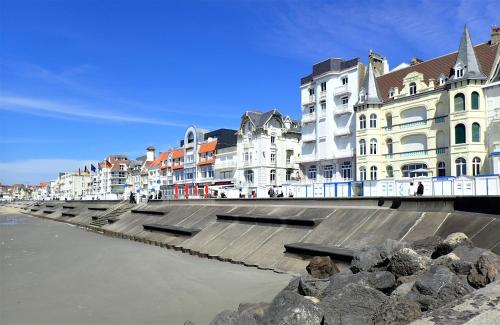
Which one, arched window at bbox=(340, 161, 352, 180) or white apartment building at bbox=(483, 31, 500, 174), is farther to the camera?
arched window at bbox=(340, 161, 352, 180)

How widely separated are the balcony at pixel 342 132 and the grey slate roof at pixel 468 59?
13856 mm

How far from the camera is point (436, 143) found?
43000mm

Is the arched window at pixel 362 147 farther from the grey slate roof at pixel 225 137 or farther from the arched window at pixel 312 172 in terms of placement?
the grey slate roof at pixel 225 137

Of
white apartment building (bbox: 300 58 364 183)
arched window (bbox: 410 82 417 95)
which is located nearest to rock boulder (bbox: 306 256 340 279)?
arched window (bbox: 410 82 417 95)

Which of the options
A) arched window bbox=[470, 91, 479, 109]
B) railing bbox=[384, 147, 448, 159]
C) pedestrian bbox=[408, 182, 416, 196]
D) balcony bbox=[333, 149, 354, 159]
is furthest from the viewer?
balcony bbox=[333, 149, 354, 159]

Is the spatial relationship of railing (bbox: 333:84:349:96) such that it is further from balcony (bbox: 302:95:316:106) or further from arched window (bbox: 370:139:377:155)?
arched window (bbox: 370:139:377:155)

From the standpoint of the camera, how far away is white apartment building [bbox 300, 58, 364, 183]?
170ft

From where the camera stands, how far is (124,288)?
49.7 feet

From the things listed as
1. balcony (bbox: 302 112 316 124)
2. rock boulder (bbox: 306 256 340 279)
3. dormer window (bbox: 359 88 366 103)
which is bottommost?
rock boulder (bbox: 306 256 340 279)

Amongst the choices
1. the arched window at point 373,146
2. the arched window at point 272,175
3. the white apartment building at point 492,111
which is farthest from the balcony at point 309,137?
the white apartment building at point 492,111

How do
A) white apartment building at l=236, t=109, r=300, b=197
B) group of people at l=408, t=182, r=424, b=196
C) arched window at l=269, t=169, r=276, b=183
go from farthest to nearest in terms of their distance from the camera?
arched window at l=269, t=169, r=276, b=183, white apartment building at l=236, t=109, r=300, b=197, group of people at l=408, t=182, r=424, b=196

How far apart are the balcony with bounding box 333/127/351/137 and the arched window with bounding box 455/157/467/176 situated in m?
14.3

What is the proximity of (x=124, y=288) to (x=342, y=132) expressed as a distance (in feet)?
135

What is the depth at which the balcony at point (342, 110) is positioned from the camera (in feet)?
170
